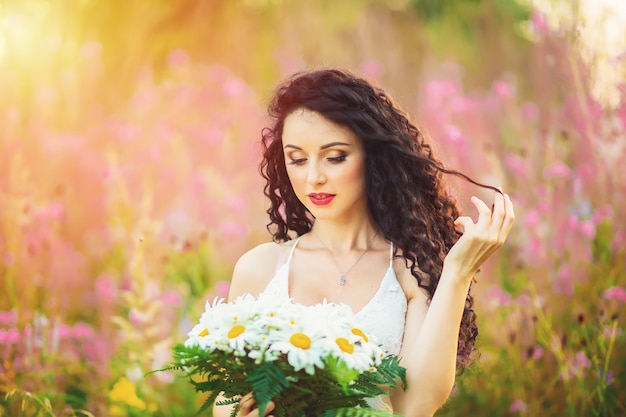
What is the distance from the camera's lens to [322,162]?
249cm

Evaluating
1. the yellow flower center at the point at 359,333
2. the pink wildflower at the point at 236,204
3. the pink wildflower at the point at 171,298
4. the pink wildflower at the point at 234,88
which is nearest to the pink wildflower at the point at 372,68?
the pink wildflower at the point at 234,88

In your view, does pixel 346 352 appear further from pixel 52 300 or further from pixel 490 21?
pixel 490 21

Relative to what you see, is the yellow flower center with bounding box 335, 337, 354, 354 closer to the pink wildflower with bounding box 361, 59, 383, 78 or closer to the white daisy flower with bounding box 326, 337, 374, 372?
the white daisy flower with bounding box 326, 337, 374, 372

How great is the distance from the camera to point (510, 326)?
4.06 meters

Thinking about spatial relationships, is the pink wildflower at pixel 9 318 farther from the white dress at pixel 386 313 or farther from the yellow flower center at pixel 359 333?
the yellow flower center at pixel 359 333

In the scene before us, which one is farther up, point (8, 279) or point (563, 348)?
point (563, 348)

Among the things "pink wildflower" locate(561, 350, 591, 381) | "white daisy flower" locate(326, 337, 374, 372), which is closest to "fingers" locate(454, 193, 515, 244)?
"white daisy flower" locate(326, 337, 374, 372)

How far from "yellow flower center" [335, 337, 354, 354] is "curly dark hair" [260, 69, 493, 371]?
61 cm

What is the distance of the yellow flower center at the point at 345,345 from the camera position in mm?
1966

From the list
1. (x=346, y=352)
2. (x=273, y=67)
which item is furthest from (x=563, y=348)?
(x=273, y=67)

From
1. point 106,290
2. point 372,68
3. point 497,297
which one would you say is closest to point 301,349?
point 106,290

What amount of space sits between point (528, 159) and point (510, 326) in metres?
1.09

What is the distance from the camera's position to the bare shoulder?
2.70 metres

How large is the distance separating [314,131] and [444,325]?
2.25ft
